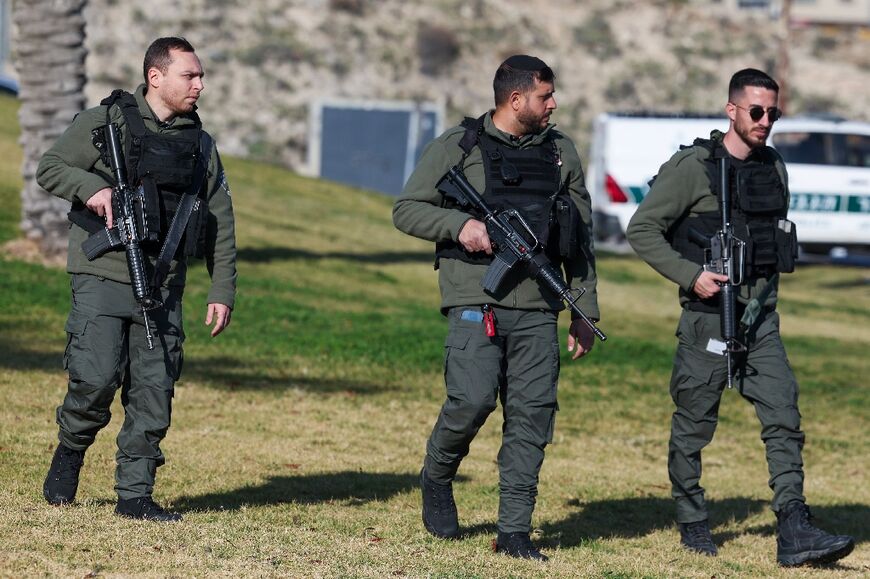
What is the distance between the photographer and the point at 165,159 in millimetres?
6457

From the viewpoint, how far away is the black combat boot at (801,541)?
6.85 metres

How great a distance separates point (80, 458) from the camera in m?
6.79

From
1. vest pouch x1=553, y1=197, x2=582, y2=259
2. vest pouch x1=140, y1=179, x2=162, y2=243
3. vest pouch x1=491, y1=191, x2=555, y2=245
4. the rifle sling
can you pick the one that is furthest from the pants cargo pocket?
vest pouch x1=553, y1=197, x2=582, y2=259

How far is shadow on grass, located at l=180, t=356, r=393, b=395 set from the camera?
11680mm

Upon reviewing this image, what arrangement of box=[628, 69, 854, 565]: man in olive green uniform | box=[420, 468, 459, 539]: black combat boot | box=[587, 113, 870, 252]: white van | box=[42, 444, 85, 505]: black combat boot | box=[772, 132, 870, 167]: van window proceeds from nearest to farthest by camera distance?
box=[42, 444, 85, 505]: black combat boot, box=[420, 468, 459, 539]: black combat boot, box=[628, 69, 854, 565]: man in olive green uniform, box=[587, 113, 870, 252]: white van, box=[772, 132, 870, 167]: van window

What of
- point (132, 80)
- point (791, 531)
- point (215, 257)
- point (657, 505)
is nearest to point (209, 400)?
point (657, 505)

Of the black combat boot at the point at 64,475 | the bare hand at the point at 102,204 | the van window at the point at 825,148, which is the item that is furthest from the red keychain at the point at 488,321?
the van window at the point at 825,148

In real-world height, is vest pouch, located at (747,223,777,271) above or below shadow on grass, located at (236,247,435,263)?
above

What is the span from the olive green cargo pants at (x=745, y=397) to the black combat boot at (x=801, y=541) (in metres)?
0.06

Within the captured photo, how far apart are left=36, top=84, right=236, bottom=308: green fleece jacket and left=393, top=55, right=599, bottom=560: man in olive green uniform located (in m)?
0.79

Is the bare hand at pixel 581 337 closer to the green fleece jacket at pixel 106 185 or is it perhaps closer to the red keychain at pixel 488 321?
the red keychain at pixel 488 321

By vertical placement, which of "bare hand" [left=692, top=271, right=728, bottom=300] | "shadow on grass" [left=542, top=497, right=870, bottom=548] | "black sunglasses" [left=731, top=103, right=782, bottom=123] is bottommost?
"shadow on grass" [left=542, top=497, right=870, bottom=548]

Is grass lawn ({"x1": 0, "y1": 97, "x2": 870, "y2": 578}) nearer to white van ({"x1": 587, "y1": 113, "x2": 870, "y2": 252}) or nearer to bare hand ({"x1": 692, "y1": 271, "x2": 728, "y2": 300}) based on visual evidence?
bare hand ({"x1": 692, "y1": 271, "x2": 728, "y2": 300})

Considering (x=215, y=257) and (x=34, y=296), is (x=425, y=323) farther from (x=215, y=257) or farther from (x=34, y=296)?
(x=215, y=257)
